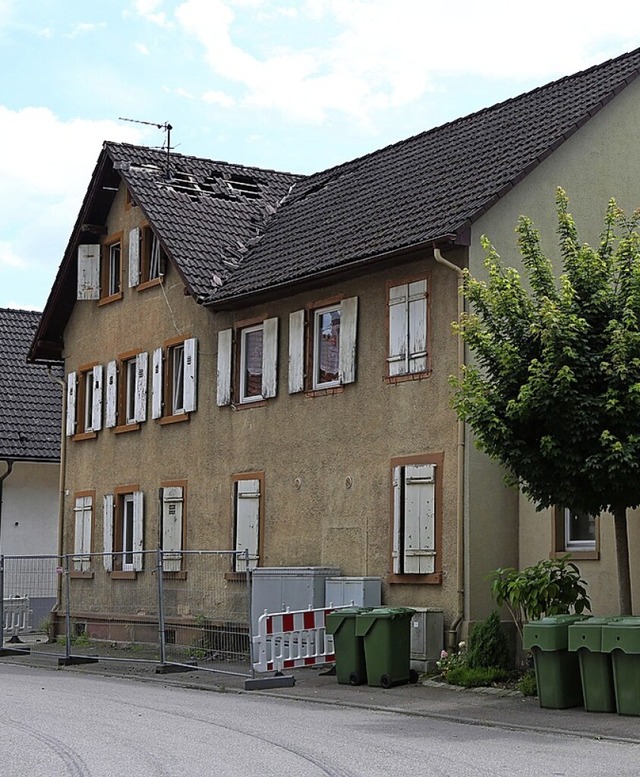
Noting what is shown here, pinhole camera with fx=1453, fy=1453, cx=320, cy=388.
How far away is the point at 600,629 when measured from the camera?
1476 cm

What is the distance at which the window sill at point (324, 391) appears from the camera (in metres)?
22.0

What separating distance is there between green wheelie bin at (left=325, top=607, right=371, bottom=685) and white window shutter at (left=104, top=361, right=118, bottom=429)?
37.7 ft

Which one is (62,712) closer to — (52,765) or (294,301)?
(52,765)

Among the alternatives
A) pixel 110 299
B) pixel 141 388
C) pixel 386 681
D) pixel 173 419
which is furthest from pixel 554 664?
pixel 110 299

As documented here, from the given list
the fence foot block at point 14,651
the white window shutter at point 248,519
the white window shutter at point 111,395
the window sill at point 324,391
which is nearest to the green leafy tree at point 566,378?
the window sill at point 324,391

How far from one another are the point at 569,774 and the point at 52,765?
3.94 metres

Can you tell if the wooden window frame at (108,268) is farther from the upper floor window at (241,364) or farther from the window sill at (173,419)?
the upper floor window at (241,364)

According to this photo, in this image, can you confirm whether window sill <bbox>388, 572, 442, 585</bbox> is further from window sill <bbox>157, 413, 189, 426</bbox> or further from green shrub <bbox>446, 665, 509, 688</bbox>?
window sill <bbox>157, 413, 189, 426</bbox>

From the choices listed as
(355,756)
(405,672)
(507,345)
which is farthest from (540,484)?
(355,756)

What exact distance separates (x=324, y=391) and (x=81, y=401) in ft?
32.2

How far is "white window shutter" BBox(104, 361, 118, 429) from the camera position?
29.0m

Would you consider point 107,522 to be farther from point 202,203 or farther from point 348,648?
point 348,648

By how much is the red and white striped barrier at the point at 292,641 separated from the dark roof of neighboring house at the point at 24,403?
16.4 meters

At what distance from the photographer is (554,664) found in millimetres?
15289
